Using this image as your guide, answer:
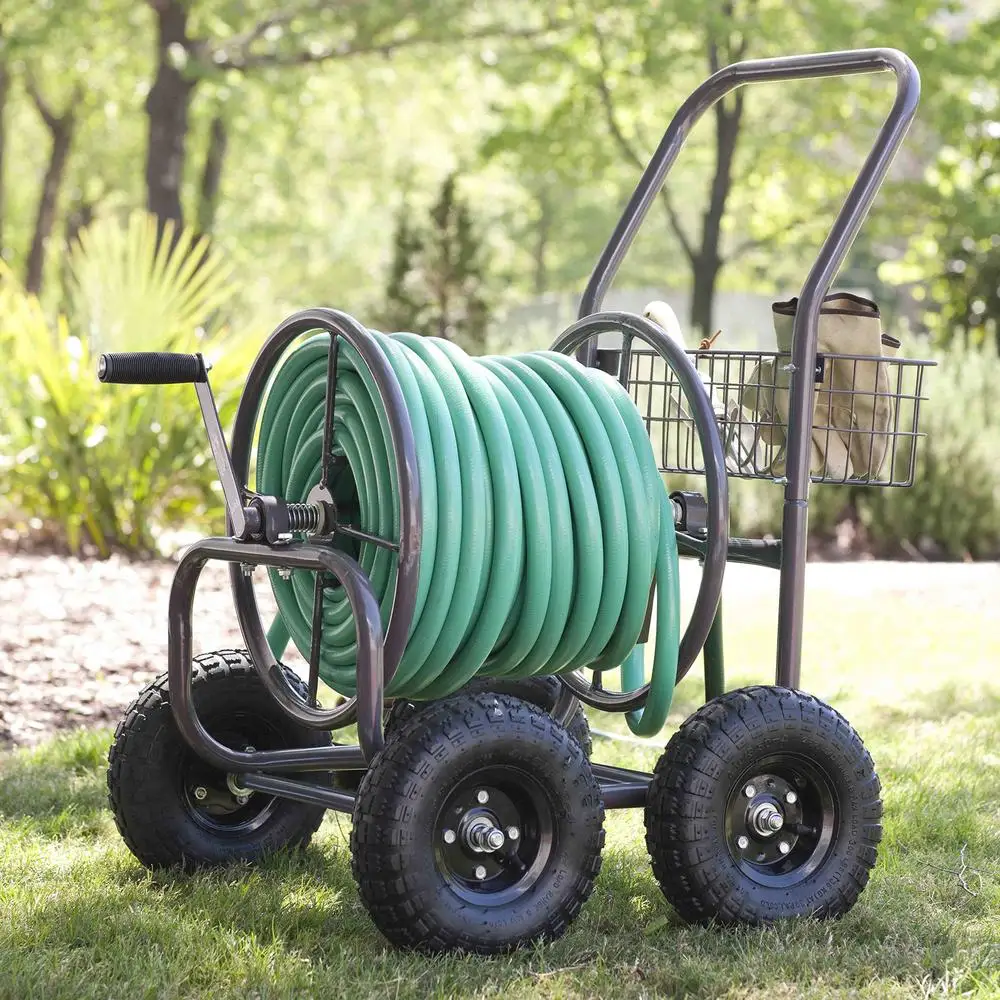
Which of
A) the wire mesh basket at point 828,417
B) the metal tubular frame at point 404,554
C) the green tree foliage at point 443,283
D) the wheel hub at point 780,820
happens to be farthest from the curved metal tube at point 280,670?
the green tree foliage at point 443,283

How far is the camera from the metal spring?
3187 mm

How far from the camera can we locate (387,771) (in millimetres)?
2816

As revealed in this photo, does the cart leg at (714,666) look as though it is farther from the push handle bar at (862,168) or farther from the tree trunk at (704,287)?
the tree trunk at (704,287)

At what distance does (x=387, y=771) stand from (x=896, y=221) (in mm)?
16364

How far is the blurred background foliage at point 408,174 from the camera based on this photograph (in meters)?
8.03

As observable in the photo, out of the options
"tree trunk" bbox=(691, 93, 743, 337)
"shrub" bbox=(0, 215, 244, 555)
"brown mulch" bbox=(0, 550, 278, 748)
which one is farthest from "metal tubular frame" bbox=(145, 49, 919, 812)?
"tree trunk" bbox=(691, 93, 743, 337)

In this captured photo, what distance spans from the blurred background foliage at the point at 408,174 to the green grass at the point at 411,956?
12.1ft

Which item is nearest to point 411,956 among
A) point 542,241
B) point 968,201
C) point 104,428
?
point 104,428

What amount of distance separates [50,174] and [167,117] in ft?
32.1

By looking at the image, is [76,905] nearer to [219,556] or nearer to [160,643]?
[219,556]

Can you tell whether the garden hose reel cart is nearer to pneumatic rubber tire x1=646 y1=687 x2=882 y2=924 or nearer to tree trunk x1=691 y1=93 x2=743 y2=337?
pneumatic rubber tire x1=646 y1=687 x2=882 y2=924

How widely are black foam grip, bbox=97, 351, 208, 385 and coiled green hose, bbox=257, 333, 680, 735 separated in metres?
0.25

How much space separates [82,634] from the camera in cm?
607

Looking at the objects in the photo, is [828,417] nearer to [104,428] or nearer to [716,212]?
[104,428]
